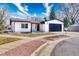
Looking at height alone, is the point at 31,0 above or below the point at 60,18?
above

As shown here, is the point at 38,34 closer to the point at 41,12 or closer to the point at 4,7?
the point at 41,12

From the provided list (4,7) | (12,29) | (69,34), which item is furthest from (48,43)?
(4,7)

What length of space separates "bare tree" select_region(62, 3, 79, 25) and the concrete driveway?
0.98 ft

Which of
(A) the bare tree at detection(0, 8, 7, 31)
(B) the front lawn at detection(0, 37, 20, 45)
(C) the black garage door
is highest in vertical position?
(A) the bare tree at detection(0, 8, 7, 31)

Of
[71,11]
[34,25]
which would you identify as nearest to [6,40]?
[34,25]

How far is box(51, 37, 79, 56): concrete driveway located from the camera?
331 centimetres

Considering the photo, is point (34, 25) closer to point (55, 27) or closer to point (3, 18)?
point (55, 27)

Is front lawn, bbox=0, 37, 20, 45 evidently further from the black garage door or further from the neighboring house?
the black garage door

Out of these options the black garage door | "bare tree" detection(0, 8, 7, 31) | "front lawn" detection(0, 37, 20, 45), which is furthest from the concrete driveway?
"bare tree" detection(0, 8, 7, 31)

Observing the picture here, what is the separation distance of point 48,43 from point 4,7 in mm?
865

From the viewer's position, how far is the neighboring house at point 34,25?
11.4ft

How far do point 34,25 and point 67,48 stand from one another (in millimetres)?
613

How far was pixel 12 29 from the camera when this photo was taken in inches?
136

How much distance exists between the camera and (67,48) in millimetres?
3365
